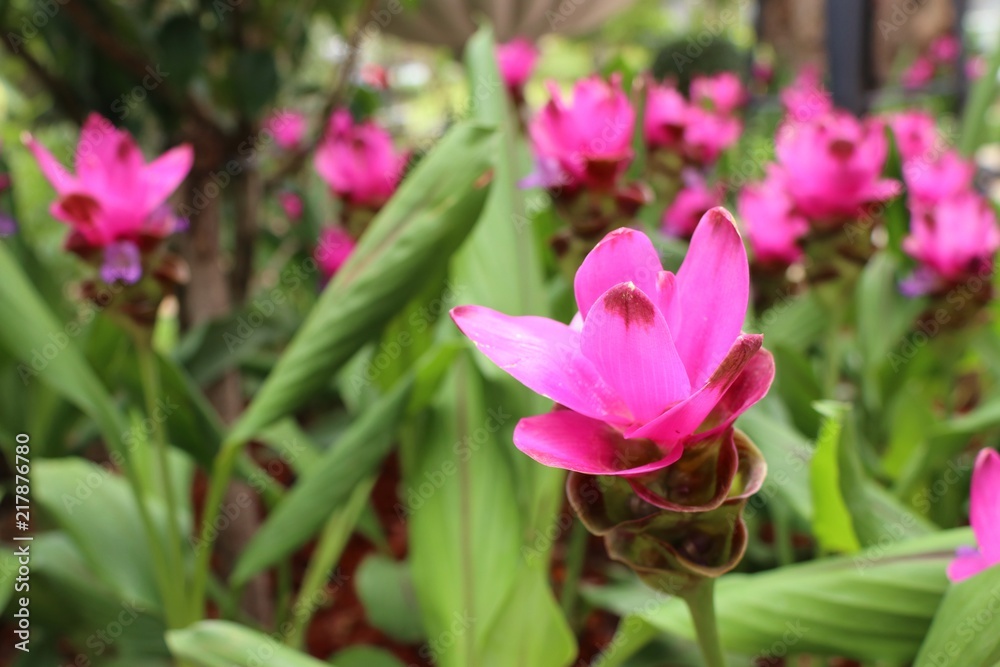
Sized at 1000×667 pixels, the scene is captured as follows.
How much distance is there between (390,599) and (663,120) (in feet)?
2.85

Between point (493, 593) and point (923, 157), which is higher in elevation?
point (923, 157)

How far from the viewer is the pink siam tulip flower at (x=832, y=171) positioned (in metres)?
0.90

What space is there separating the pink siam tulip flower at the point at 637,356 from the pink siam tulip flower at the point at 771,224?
74 cm

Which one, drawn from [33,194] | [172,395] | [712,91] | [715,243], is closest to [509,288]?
[172,395]

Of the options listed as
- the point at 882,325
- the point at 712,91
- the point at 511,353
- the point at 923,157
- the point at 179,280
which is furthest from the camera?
the point at 712,91

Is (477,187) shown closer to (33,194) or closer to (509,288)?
(509,288)

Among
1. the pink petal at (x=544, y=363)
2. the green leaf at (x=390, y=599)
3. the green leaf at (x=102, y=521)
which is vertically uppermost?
the pink petal at (x=544, y=363)

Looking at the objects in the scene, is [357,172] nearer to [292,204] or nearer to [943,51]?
[292,204]

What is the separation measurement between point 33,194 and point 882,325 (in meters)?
2.31

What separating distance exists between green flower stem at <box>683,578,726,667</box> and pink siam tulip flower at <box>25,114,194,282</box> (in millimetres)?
604

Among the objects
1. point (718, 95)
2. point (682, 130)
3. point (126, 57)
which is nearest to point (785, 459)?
point (682, 130)

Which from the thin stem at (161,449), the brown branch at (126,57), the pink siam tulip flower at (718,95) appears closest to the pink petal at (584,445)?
the thin stem at (161,449)

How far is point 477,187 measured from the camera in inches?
28.2

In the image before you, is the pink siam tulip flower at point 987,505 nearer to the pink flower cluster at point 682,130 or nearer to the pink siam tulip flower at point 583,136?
the pink siam tulip flower at point 583,136
